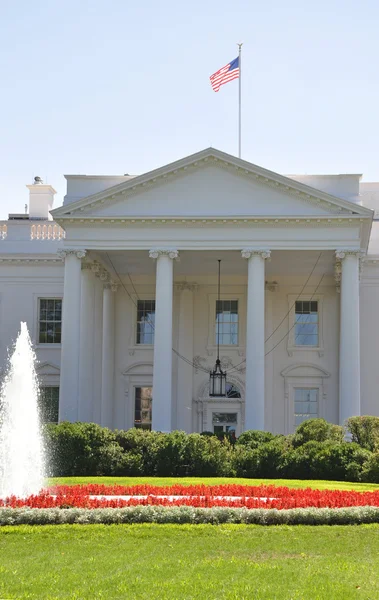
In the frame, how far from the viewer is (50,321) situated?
43.4 metres

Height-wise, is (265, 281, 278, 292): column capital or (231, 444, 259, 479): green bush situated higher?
(265, 281, 278, 292): column capital

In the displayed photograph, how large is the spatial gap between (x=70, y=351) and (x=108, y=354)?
671 centimetres

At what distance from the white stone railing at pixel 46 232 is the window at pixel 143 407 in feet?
27.2

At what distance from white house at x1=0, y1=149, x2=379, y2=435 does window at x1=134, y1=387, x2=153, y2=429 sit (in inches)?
2.3

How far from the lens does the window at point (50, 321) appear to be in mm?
43281

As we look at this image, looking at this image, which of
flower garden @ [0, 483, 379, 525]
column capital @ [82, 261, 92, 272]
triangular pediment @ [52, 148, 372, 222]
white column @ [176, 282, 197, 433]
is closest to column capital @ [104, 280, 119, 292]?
white column @ [176, 282, 197, 433]

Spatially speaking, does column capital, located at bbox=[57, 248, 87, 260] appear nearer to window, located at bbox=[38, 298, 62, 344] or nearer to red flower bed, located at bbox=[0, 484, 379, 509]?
window, located at bbox=[38, 298, 62, 344]

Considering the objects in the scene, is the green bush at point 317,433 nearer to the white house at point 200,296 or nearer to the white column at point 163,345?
the white house at point 200,296

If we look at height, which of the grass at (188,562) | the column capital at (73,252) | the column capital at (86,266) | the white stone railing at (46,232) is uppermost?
the white stone railing at (46,232)

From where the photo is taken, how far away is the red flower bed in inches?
657

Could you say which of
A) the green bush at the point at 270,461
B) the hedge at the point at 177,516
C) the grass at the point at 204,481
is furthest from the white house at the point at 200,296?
the hedge at the point at 177,516

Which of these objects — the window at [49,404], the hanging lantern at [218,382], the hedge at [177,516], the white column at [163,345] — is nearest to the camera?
the hedge at [177,516]

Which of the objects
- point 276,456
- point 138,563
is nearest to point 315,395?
point 276,456

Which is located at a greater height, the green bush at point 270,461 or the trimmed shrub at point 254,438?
the trimmed shrub at point 254,438
